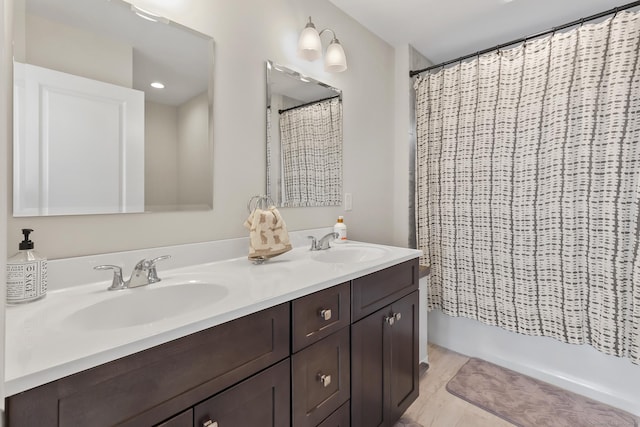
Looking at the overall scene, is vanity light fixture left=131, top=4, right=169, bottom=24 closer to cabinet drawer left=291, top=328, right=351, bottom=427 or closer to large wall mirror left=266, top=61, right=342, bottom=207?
large wall mirror left=266, top=61, right=342, bottom=207

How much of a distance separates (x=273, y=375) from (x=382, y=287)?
606 mm

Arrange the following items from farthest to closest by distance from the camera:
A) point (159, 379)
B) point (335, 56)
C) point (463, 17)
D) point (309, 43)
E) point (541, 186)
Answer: point (463, 17) < point (541, 186) < point (335, 56) < point (309, 43) < point (159, 379)

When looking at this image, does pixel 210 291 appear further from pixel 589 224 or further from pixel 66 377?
pixel 589 224

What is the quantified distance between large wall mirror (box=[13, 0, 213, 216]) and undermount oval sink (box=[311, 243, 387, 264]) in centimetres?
66

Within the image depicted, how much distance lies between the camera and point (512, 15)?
6.18 feet

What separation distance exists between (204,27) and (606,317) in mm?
2396

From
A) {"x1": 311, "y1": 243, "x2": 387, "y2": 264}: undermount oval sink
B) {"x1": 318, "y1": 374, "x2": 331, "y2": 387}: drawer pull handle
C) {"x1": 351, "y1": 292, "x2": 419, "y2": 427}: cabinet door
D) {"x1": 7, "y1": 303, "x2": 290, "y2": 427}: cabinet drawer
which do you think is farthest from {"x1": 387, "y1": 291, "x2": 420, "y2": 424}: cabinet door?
{"x1": 7, "y1": 303, "x2": 290, "y2": 427}: cabinet drawer

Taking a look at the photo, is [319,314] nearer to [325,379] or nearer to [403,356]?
[325,379]

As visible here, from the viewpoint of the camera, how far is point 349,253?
65.6 inches

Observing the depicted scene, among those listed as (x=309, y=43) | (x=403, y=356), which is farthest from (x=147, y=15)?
(x=403, y=356)

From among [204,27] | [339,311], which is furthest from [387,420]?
[204,27]

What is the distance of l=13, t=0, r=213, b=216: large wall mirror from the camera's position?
90 cm

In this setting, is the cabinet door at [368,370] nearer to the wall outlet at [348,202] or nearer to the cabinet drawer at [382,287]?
the cabinet drawer at [382,287]

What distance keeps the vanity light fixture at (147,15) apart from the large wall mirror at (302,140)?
484 millimetres
